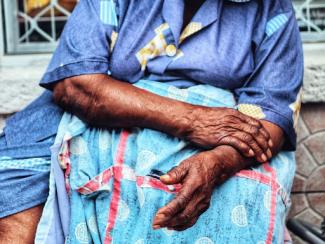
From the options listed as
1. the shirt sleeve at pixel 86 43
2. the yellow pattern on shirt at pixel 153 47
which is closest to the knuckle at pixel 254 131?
the yellow pattern on shirt at pixel 153 47

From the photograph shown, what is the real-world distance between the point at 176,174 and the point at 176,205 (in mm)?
95

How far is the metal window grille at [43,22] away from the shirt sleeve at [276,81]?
27.8 inches

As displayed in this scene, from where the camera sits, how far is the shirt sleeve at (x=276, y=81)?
7.08 feet

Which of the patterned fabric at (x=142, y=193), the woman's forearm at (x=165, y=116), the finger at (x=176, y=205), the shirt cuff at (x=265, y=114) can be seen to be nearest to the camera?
the finger at (x=176, y=205)

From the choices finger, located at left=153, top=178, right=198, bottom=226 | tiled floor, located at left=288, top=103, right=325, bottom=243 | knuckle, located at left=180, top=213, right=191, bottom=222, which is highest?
finger, located at left=153, top=178, right=198, bottom=226

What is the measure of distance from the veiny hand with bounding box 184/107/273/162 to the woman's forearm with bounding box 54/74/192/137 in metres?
0.03

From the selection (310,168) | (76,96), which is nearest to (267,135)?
(76,96)

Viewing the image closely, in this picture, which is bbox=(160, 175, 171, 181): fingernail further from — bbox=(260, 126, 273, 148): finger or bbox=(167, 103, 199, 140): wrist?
bbox=(260, 126, 273, 148): finger

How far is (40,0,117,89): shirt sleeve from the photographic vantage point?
2098mm

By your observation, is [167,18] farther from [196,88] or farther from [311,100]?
[311,100]

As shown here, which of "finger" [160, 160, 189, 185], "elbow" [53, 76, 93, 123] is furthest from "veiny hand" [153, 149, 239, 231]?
"elbow" [53, 76, 93, 123]

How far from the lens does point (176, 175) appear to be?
1.88 metres

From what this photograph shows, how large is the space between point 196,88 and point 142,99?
7.7 inches

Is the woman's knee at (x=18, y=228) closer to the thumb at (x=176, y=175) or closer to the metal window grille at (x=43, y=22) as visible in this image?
the thumb at (x=176, y=175)
